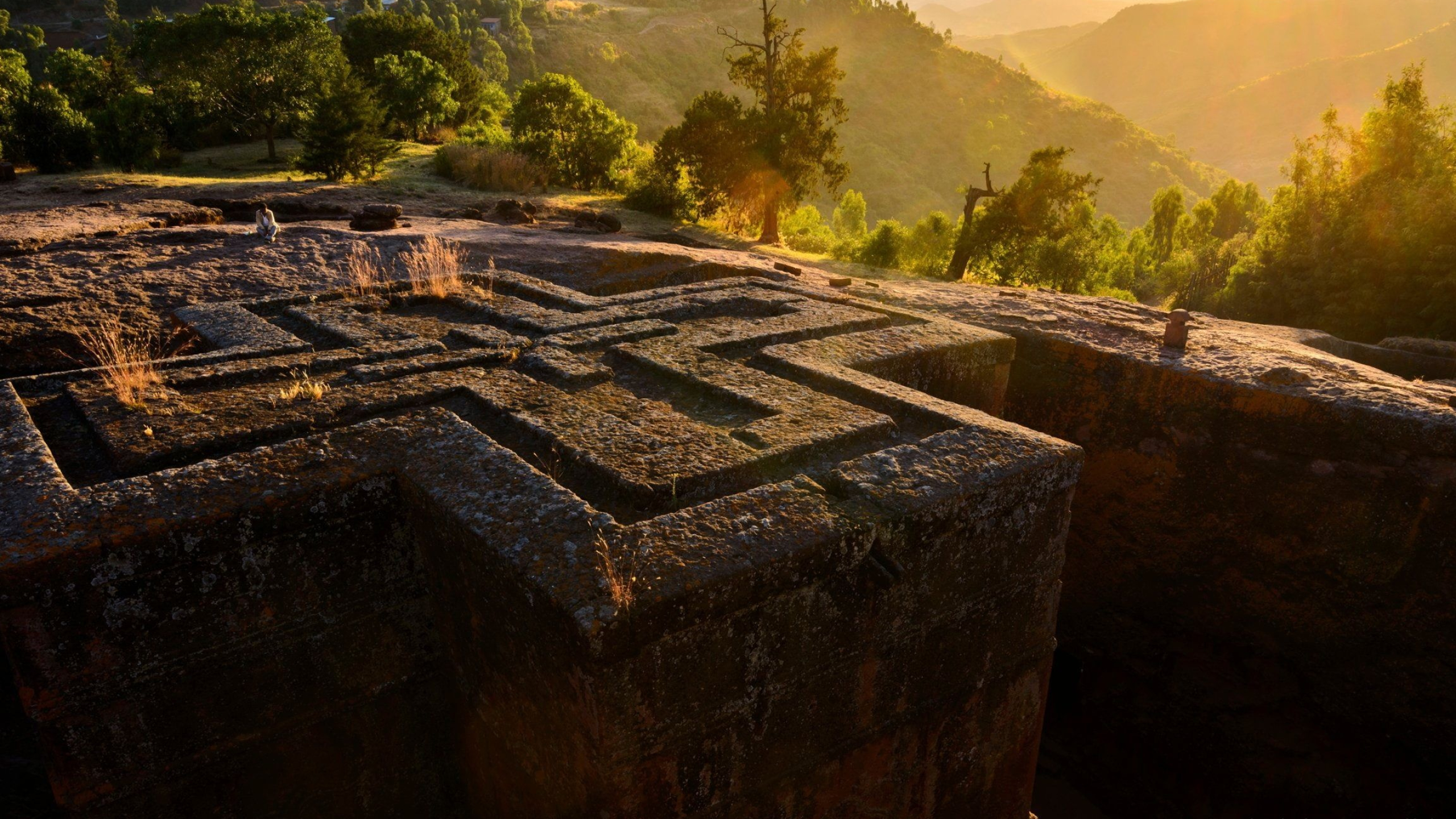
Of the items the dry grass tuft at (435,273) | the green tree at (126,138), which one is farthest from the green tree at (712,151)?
the dry grass tuft at (435,273)

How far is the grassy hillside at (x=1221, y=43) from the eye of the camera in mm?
147500

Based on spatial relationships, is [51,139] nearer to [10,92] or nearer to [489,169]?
[489,169]

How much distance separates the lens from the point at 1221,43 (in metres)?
156

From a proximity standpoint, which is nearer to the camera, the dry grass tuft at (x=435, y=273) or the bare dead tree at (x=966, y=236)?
the dry grass tuft at (x=435, y=273)

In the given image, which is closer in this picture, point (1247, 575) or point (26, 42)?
point (1247, 575)

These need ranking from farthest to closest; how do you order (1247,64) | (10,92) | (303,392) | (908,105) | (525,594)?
1. (1247,64)
2. (908,105)
3. (10,92)
4. (303,392)
5. (525,594)

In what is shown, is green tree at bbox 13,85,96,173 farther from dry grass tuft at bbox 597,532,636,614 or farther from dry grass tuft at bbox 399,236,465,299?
dry grass tuft at bbox 597,532,636,614

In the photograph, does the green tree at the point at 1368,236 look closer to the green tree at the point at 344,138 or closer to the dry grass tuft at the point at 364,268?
the dry grass tuft at the point at 364,268

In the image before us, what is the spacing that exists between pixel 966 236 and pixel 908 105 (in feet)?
216

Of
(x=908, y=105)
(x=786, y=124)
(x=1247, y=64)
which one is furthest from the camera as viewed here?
(x=1247, y=64)

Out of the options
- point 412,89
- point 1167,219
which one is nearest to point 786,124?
point 412,89

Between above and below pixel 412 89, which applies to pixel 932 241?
below

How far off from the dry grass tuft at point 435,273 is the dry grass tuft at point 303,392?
1929mm

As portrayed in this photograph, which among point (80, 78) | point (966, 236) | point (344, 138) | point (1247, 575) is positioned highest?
point (80, 78)
